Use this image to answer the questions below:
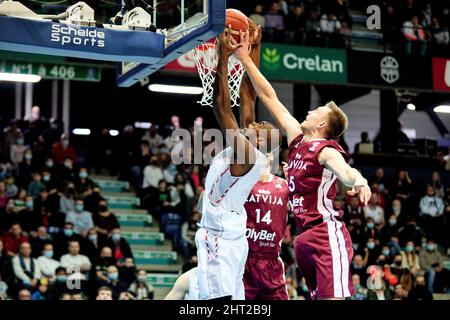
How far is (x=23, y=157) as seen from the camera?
1708 cm

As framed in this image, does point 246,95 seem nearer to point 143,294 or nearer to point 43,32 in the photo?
point 43,32

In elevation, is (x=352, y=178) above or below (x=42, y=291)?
above

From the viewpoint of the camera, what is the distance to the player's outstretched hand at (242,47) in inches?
267

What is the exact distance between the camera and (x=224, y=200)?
20.9 feet

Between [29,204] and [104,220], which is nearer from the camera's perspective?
[29,204]

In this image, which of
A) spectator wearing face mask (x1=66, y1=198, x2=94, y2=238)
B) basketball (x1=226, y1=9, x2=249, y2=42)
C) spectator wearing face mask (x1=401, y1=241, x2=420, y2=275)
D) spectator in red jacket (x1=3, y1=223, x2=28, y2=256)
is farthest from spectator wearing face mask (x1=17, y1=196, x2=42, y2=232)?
basketball (x1=226, y1=9, x2=249, y2=42)

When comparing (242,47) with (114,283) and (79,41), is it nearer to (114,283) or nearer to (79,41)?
(79,41)

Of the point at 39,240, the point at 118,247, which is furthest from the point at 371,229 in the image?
the point at 39,240

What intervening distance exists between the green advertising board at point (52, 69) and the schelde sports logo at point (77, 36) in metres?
9.42

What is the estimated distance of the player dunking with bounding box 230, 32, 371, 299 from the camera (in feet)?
20.9

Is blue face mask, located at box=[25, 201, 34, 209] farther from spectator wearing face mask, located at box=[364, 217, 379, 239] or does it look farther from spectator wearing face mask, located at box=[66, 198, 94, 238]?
spectator wearing face mask, located at box=[364, 217, 379, 239]

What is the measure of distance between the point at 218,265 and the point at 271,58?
11.5 m

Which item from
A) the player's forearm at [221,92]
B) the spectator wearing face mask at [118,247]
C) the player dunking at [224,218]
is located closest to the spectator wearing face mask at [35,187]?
the spectator wearing face mask at [118,247]
